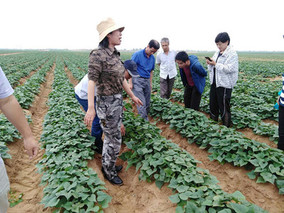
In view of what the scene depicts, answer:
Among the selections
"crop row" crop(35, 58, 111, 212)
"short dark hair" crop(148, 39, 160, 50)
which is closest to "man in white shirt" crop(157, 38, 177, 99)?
"short dark hair" crop(148, 39, 160, 50)

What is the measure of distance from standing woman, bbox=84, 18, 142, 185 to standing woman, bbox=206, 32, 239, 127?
7.46 feet

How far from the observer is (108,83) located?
251cm

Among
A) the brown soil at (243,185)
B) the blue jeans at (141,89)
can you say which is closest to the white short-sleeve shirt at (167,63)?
the blue jeans at (141,89)

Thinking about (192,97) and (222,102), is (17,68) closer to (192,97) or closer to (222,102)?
(192,97)

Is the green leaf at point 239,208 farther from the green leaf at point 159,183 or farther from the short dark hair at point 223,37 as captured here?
the short dark hair at point 223,37

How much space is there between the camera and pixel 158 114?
5391 mm

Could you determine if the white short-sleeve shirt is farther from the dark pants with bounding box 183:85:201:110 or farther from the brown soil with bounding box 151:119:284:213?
the brown soil with bounding box 151:119:284:213

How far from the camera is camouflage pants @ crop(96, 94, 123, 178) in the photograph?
102 inches

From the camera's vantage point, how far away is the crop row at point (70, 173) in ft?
7.09

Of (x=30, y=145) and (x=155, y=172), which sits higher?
(x=30, y=145)

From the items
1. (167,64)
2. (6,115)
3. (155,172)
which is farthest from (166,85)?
(6,115)

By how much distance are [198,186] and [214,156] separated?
110 centimetres

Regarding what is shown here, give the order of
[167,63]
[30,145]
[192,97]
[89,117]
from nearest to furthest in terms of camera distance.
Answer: [30,145] < [89,117] < [192,97] < [167,63]

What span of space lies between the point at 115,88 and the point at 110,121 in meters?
0.45
